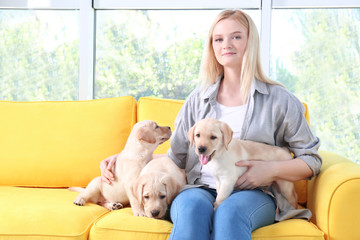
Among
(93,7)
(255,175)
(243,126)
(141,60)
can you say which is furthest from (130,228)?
(93,7)

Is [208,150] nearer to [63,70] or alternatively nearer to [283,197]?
[283,197]

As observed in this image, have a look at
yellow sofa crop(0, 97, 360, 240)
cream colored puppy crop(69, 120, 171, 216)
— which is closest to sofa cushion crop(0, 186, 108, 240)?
yellow sofa crop(0, 97, 360, 240)

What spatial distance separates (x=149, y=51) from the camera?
3.74 m

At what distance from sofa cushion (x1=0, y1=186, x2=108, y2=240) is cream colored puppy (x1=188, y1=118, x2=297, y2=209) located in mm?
639

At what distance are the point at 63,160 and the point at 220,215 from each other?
135 cm

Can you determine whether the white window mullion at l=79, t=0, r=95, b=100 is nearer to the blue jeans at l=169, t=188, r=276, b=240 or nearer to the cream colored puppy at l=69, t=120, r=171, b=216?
the cream colored puppy at l=69, t=120, r=171, b=216

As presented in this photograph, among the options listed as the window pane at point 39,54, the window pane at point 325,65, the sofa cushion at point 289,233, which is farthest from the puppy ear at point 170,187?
the window pane at point 39,54

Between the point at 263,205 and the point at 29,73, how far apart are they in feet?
9.37

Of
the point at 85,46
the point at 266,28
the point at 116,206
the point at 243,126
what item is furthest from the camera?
the point at 85,46

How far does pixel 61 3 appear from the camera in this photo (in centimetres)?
373

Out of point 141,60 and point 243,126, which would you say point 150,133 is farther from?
point 141,60

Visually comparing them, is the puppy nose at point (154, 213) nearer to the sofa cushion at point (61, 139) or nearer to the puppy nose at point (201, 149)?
the puppy nose at point (201, 149)

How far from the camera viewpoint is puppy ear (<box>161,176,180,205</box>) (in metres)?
1.98

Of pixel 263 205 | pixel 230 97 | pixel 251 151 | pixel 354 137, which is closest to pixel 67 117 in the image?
pixel 230 97
